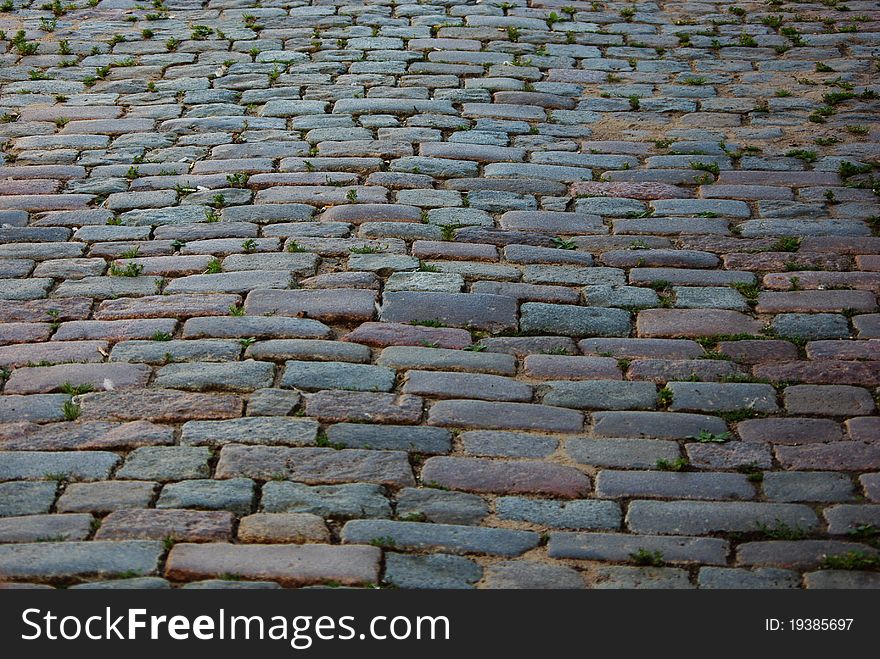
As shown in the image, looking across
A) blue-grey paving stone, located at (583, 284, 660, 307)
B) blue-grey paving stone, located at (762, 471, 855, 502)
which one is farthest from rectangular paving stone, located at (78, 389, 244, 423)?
blue-grey paving stone, located at (762, 471, 855, 502)

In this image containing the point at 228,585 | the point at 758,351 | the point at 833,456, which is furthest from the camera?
the point at 758,351

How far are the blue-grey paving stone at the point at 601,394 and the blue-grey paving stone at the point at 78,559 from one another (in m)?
1.24

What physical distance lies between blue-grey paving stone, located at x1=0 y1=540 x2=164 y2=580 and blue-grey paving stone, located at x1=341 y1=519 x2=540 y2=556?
0.47 metres

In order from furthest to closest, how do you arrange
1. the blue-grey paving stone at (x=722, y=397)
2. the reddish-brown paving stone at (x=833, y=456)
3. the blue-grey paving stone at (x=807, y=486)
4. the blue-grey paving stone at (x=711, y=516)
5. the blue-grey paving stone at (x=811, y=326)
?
the blue-grey paving stone at (x=811, y=326) < the blue-grey paving stone at (x=722, y=397) < the reddish-brown paving stone at (x=833, y=456) < the blue-grey paving stone at (x=807, y=486) < the blue-grey paving stone at (x=711, y=516)

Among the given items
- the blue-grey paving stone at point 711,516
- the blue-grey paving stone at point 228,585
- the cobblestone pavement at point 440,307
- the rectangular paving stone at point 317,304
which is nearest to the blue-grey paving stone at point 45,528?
the cobblestone pavement at point 440,307

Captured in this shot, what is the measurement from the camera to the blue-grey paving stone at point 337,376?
341 cm

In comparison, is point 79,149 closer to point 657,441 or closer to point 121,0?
point 121,0

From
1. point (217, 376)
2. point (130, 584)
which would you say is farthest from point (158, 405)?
point (130, 584)

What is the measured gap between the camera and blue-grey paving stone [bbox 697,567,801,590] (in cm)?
268

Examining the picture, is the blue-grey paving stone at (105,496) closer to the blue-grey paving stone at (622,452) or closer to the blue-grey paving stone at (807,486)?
the blue-grey paving stone at (622,452)

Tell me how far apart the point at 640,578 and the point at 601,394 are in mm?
813

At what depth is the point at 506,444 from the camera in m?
3.19

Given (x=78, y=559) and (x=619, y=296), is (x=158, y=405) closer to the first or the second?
(x=78, y=559)

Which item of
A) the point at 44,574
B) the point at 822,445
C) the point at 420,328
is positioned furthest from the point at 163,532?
the point at 822,445
